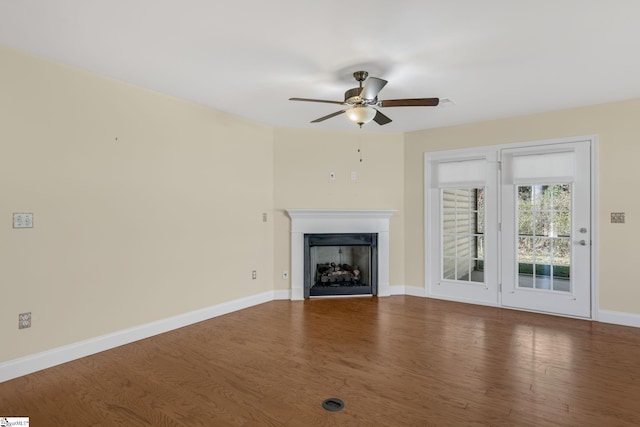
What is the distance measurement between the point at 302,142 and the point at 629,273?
429 cm

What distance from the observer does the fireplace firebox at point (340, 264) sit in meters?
5.30

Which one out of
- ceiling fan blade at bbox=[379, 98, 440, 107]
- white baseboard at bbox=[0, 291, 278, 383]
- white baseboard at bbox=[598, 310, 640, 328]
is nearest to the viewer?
white baseboard at bbox=[0, 291, 278, 383]

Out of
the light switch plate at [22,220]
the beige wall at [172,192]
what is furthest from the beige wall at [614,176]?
the light switch plate at [22,220]

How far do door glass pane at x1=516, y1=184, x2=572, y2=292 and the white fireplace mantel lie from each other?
5.63 ft

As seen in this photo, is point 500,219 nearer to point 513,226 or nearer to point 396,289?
point 513,226

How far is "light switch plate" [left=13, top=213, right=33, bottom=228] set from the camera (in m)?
2.77

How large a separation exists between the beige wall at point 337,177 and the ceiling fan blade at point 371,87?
2.25m

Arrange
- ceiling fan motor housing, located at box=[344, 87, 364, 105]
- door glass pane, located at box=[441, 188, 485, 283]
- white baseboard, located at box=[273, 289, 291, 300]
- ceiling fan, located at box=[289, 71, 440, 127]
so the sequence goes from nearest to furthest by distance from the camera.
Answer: ceiling fan, located at box=[289, 71, 440, 127], ceiling fan motor housing, located at box=[344, 87, 364, 105], door glass pane, located at box=[441, 188, 485, 283], white baseboard, located at box=[273, 289, 291, 300]

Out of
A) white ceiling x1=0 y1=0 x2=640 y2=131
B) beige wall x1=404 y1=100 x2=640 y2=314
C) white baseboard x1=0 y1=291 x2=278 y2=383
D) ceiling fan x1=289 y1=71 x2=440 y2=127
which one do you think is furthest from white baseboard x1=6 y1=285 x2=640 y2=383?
ceiling fan x1=289 y1=71 x2=440 y2=127

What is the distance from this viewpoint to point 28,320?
2830 millimetres

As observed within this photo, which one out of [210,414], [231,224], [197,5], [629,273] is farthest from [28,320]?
[629,273]

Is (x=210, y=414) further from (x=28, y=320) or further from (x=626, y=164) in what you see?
(x=626, y=164)

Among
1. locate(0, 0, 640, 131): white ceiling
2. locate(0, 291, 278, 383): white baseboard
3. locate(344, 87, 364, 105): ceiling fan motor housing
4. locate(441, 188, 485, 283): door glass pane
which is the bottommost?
locate(0, 291, 278, 383): white baseboard

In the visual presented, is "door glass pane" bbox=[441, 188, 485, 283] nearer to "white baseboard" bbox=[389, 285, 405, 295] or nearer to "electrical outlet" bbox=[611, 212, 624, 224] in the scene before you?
"white baseboard" bbox=[389, 285, 405, 295]
